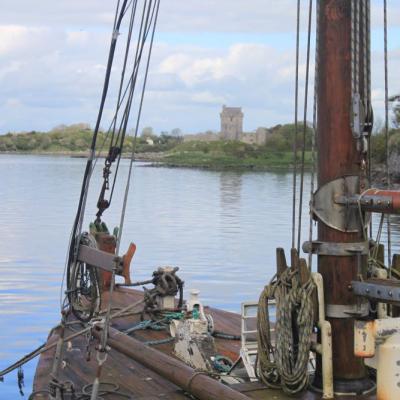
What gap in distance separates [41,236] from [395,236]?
14.7m

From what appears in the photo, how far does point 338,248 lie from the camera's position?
4652mm

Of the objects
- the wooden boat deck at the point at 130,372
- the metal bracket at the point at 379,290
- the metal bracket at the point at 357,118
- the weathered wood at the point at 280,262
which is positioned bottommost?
the wooden boat deck at the point at 130,372

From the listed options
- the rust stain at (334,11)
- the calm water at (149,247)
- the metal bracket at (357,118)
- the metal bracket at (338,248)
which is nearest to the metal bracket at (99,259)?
the metal bracket at (338,248)

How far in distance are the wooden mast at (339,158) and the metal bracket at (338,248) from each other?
3 cm

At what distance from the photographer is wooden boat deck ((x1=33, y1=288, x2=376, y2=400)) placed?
4930 millimetres

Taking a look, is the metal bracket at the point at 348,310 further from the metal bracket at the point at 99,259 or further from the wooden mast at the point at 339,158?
the metal bracket at the point at 99,259

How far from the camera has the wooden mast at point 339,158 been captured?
4645 millimetres

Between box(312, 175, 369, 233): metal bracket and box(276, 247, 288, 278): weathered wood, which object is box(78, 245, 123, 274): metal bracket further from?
box(312, 175, 369, 233): metal bracket

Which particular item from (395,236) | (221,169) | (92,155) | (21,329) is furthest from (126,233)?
(221,169)

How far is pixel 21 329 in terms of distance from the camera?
13727 mm

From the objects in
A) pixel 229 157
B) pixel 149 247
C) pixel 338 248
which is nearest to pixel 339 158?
pixel 338 248

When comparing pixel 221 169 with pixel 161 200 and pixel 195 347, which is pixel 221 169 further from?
pixel 195 347

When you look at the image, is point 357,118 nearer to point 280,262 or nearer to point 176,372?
point 280,262

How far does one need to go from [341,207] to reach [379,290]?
628 mm
